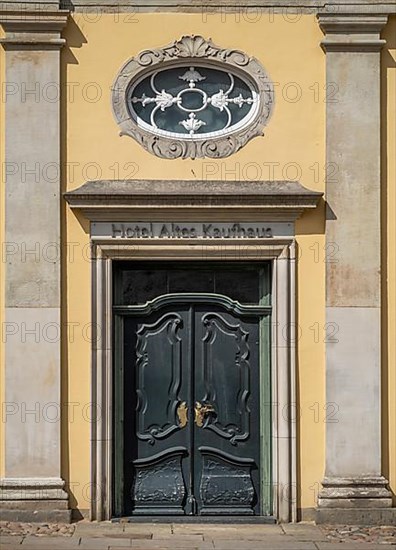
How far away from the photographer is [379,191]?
525 inches

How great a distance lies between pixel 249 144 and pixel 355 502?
383 centimetres

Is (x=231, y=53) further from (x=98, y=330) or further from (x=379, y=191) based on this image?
(x=98, y=330)

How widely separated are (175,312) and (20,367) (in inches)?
67.1

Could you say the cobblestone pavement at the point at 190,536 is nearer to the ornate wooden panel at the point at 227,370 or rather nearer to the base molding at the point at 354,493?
the base molding at the point at 354,493

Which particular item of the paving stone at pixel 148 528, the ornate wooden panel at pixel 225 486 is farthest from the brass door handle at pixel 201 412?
the paving stone at pixel 148 528

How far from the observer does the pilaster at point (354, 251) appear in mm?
13289

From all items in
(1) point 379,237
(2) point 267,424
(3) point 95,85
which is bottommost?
(2) point 267,424

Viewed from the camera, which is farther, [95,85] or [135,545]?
[95,85]

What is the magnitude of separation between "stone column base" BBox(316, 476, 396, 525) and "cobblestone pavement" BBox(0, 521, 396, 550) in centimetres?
10

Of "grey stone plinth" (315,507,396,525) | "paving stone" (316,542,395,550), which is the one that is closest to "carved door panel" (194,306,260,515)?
"grey stone plinth" (315,507,396,525)

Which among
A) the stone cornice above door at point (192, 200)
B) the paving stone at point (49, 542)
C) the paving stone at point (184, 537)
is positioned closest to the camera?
the paving stone at point (49, 542)

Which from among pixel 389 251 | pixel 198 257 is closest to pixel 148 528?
pixel 198 257

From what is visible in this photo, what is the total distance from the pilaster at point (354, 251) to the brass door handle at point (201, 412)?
1244 mm

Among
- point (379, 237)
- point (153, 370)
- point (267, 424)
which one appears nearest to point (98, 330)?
point (153, 370)
